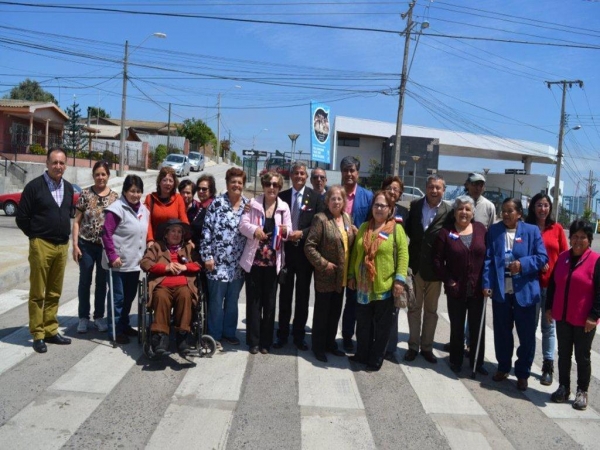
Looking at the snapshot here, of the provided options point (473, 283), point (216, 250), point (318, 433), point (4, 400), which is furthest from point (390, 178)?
point (4, 400)

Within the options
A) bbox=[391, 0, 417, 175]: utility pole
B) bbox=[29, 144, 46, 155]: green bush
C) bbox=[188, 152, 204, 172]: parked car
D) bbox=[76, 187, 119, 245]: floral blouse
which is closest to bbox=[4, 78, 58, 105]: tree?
bbox=[188, 152, 204, 172]: parked car

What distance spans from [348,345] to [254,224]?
1768mm

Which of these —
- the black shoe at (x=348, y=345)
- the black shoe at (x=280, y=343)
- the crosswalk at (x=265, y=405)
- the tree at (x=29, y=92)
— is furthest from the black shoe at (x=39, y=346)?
the tree at (x=29, y=92)

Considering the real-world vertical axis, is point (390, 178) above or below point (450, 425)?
above

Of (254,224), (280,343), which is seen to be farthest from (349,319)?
(254,224)

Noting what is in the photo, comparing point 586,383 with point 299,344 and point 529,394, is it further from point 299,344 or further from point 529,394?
point 299,344

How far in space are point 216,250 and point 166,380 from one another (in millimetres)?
1457

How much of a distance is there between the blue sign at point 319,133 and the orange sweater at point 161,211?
21.0m

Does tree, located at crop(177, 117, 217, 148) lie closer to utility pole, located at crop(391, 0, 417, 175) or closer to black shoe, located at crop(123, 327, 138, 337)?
utility pole, located at crop(391, 0, 417, 175)

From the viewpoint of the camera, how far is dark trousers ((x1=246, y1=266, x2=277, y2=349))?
6.09 m

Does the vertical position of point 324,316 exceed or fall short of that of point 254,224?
it falls short

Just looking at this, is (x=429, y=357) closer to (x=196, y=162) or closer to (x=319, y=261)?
(x=319, y=261)

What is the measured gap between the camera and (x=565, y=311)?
5.14 meters

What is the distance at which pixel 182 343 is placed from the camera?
5695mm
